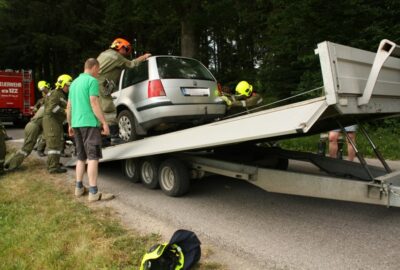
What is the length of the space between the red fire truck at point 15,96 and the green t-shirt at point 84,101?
16375 mm

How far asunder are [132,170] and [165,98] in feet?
4.59

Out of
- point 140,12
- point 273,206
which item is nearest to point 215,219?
point 273,206

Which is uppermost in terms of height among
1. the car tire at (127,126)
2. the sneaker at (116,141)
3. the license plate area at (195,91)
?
the license plate area at (195,91)

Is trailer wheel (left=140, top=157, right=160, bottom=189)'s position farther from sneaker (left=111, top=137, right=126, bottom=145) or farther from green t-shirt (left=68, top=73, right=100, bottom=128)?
green t-shirt (left=68, top=73, right=100, bottom=128)

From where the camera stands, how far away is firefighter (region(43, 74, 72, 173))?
7953mm

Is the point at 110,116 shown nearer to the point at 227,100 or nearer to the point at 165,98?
the point at 165,98

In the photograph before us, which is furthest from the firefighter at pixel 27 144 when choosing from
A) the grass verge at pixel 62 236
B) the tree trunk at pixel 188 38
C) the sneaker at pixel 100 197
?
the tree trunk at pixel 188 38

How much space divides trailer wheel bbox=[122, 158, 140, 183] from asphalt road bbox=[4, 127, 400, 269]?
0.28 meters

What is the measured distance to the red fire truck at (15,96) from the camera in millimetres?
20766

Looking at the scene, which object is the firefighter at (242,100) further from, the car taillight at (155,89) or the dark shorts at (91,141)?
the dark shorts at (91,141)

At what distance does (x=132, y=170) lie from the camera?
22.8 ft

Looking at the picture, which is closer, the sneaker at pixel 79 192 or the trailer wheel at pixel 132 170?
the sneaker at pixel 79 192

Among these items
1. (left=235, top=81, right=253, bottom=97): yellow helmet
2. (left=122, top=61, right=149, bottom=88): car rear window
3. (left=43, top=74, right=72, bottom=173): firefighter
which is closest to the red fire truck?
(left=43, top=74, right=72, bottom=173): firefighter

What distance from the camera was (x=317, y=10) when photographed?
42.3 ft
